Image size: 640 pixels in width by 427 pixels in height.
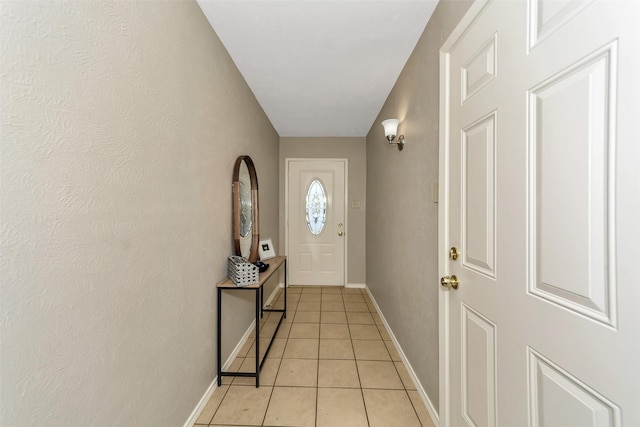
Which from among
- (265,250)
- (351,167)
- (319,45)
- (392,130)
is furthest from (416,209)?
(351,167)

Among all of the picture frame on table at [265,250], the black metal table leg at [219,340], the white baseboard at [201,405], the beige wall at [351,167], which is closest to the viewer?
the white baseboard at [201,405]

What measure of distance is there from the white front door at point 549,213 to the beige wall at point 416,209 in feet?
1.03

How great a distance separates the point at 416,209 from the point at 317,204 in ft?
8.05

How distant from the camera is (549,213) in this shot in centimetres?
75

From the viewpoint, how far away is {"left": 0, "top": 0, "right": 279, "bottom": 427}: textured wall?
0.65 meters

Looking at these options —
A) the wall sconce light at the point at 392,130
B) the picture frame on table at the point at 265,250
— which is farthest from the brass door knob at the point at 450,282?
the picture frame on table at the point at 265,250

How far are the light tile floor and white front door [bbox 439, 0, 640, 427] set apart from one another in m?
0.58

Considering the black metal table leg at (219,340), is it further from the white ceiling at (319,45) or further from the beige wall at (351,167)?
the beige wall at (351,167)

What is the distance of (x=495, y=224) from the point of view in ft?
3.21

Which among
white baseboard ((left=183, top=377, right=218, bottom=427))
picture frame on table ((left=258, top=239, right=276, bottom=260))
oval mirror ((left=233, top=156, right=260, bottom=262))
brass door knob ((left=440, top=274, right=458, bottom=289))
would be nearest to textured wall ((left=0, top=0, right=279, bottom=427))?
white baseboard ((left=183, top=377, right=218, bottom=427))

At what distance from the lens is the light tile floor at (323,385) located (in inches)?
59.6

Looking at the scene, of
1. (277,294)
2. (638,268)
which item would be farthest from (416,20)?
(277,294)

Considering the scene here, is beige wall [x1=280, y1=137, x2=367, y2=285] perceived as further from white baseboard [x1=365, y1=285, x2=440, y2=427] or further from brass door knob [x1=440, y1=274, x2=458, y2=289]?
brass door knob [x1=440, y1=274, x2=458, y2=289]

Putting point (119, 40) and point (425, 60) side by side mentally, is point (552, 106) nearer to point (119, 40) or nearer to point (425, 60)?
point (425, 60)
